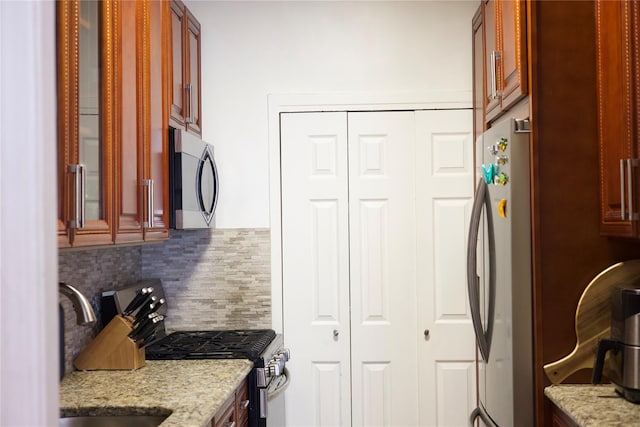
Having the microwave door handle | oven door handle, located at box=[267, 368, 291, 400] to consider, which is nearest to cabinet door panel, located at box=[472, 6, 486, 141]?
the microwave door handle

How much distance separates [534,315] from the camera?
7.50ft

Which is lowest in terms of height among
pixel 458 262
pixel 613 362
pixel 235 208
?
pixel 613 362

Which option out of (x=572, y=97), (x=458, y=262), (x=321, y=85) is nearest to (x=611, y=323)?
(x=572, y=97)

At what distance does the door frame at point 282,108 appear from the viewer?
3520 mm

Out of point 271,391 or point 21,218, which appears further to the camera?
point 271,391

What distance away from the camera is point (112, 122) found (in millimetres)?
2121

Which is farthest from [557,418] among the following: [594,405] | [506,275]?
[506,275]

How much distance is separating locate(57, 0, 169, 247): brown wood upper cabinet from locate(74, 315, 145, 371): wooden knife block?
1.23ft

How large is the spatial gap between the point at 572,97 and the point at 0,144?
198 cm

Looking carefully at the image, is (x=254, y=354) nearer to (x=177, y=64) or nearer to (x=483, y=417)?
(x=483, y=417)

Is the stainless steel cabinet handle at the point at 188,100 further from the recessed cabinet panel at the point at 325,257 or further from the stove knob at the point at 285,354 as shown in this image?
the stove knob at the point at 285,354

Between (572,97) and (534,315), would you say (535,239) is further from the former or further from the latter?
(572,97)

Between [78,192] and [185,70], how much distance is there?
1.56 m

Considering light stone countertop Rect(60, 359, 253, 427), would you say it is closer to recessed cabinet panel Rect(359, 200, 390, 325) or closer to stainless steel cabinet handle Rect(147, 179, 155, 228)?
stainless steel cabinet handle Rect(147, 179, 155, 228)
